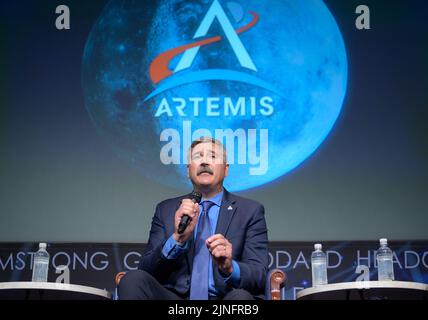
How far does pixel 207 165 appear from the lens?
435cm

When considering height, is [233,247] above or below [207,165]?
below

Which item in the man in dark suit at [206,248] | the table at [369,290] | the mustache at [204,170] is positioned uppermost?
the mustache at [204,170]

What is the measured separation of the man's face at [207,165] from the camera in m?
4.35

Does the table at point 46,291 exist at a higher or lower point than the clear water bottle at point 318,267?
lower

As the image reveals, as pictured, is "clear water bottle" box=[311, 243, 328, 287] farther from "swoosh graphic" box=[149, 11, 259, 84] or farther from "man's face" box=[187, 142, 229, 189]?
"swoosh graphic" box=[149, 11, 259, 84]

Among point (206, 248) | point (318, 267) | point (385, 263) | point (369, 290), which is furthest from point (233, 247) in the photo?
point (385, 263)

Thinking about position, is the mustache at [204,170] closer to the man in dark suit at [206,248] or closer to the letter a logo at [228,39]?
the man in dark suit at [206,248]

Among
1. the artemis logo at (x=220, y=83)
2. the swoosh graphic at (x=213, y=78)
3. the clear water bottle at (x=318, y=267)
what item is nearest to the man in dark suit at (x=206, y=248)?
the clear water bottle at (x=318, y=267)

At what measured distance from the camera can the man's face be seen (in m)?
4.35

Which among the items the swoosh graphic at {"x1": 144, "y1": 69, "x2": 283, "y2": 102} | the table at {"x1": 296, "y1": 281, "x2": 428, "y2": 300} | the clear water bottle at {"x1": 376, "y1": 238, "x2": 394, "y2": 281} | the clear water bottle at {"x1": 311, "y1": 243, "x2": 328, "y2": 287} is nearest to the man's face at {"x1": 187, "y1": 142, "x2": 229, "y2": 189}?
the table at {"x1": 296, "y1": 281, "x2": 428, "y2": 300}

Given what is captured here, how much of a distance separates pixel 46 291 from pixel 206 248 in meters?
0.83

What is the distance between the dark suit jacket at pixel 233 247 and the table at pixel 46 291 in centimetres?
34

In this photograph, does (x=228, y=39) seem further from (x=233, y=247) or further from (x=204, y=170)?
(x=233, y=247)
